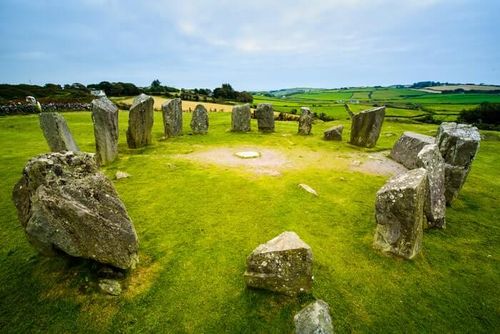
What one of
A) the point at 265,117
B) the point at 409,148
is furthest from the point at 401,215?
the point at 265,117

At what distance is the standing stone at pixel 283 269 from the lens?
5.70 meters

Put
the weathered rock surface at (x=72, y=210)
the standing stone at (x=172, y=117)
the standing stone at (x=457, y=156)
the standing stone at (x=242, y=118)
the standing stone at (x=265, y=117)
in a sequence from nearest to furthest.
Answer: the weathered rock surface at (x=72, y=210), the standing stone at (x=457, y=156), the standing stone at (x=172, y=117), the standing stone at (x=265, y=117), the standing stone at (x=242, y=118)

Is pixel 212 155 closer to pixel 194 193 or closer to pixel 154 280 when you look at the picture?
pixel 194 193

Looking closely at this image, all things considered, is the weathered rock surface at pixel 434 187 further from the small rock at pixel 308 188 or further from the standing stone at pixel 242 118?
the standing stone at pixel 242 118

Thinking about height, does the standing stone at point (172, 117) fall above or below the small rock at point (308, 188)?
above

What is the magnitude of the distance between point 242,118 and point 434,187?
16161 millimetres

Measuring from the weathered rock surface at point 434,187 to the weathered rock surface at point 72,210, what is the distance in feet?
27.4

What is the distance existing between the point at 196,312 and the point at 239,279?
1.17 m

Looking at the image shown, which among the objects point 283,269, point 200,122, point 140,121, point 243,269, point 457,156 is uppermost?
point 140,121

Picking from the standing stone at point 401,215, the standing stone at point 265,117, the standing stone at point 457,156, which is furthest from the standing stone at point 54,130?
the standing stone at point 457,156

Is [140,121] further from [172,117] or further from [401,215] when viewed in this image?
[401,215]

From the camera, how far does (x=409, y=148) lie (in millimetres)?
15016

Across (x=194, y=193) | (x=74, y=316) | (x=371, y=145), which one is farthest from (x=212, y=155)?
(x=74, y=316)

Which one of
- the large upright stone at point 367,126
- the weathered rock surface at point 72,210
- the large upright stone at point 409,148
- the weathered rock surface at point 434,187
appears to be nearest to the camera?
the weathered rock surface at point 72,210
